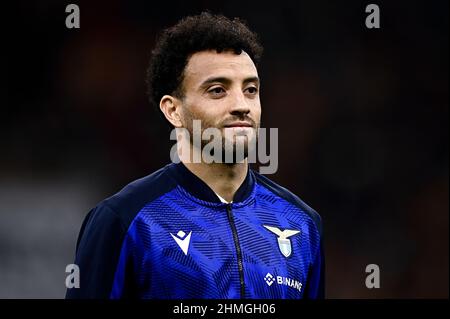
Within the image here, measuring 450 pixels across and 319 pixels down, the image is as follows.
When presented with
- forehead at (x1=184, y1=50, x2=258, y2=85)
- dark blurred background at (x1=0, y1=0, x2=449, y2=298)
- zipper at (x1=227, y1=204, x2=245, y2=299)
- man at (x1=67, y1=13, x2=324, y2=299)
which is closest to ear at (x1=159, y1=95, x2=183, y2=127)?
man at (x1=67, y1=13, x2=324, y2=299)

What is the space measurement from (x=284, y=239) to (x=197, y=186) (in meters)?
0.47

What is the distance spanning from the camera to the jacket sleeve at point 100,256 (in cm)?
334

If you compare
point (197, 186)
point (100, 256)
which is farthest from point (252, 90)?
point (100, 256)

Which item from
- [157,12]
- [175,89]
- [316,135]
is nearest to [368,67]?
[316,135]

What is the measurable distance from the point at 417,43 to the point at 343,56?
90 centimetres

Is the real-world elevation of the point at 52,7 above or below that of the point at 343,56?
above

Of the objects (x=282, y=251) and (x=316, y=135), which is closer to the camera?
(x=282, y=251)

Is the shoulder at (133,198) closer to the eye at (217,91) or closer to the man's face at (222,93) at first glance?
the man's face at (222,93)

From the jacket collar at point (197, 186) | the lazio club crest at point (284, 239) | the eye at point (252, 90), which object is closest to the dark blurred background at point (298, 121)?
the jacket collar at point (197, 186)

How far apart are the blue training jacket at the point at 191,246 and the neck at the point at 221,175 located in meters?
0.03

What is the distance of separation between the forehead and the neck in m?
0.38
